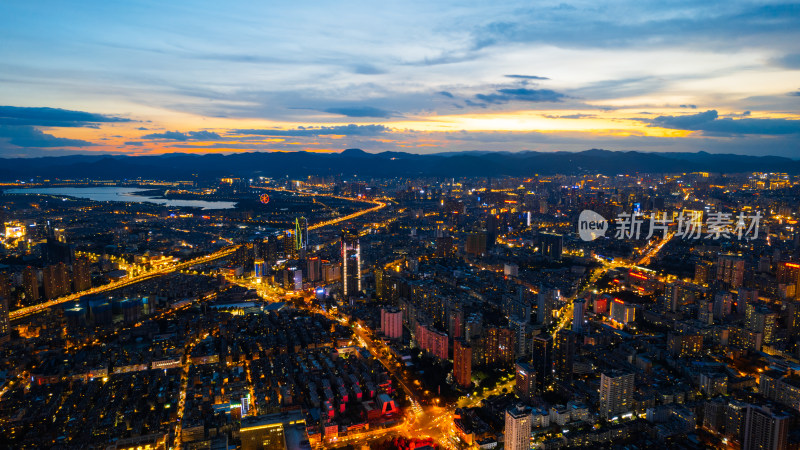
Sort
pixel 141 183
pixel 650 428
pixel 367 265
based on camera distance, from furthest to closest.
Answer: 1. pixel 141 183
2. pixel 367 265
3. pixel 650 428

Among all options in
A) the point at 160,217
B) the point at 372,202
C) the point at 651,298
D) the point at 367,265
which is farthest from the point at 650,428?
the point at 372,202

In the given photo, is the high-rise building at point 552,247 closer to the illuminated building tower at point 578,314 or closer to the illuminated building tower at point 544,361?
the illuminated building tower at point 578,314

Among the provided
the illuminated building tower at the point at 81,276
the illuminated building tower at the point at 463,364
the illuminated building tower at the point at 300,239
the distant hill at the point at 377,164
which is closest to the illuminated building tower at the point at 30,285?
the illuminated building tower at the point at 81,276

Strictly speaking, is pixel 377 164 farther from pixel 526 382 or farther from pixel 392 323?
pixel 526 382

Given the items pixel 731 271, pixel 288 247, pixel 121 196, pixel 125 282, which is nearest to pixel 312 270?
pixel 288 247

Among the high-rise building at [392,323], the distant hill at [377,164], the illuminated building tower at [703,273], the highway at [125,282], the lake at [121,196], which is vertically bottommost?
the highway at [125,282]

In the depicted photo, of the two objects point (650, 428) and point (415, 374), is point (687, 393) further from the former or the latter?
point (415, 374)

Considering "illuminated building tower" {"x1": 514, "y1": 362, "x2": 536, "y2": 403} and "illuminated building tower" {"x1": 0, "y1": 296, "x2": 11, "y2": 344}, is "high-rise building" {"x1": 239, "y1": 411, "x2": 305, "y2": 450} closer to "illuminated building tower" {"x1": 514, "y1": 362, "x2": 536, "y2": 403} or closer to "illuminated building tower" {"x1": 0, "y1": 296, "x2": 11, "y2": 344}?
"illuminated building tower" {"x1": 514, "y1": 362, "x2": 536, "y2": 403}
